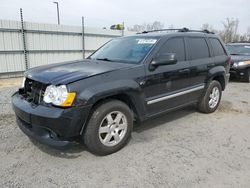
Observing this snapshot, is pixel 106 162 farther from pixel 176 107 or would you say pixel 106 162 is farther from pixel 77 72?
pixel 176 107

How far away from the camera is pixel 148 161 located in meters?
3.18

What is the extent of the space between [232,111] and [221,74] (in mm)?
966

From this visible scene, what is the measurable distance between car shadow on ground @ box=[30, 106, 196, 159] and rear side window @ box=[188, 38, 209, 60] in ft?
4.33

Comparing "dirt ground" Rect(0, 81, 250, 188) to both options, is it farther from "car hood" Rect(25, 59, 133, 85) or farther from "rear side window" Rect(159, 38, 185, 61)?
"rear side window" Rect(159, 38, 185, 61)

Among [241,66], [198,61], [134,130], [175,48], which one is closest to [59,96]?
[134,130]

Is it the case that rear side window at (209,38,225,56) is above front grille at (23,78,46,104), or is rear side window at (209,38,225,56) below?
above

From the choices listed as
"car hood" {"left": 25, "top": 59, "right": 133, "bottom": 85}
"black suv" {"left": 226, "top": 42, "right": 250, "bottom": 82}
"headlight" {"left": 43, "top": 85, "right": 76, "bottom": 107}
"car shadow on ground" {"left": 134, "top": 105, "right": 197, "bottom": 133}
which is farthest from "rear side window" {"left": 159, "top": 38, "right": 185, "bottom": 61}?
"black suv" {"left": 226, "top": 42, "right": 250, "bottom": 82}

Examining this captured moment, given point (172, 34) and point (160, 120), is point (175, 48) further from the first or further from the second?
point (160, 120)

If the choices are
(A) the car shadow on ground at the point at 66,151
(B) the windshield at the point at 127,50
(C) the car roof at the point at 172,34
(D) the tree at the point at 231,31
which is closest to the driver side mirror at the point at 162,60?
(B) the windshield at the point at 127,50

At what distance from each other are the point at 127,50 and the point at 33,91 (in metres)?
1.78

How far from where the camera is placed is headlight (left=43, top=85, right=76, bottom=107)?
2832mm

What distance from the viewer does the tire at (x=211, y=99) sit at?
16.6 feet

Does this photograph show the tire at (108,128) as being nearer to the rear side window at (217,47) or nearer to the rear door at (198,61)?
the rear door at (198,61)

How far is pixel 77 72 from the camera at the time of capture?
322 centimetres
